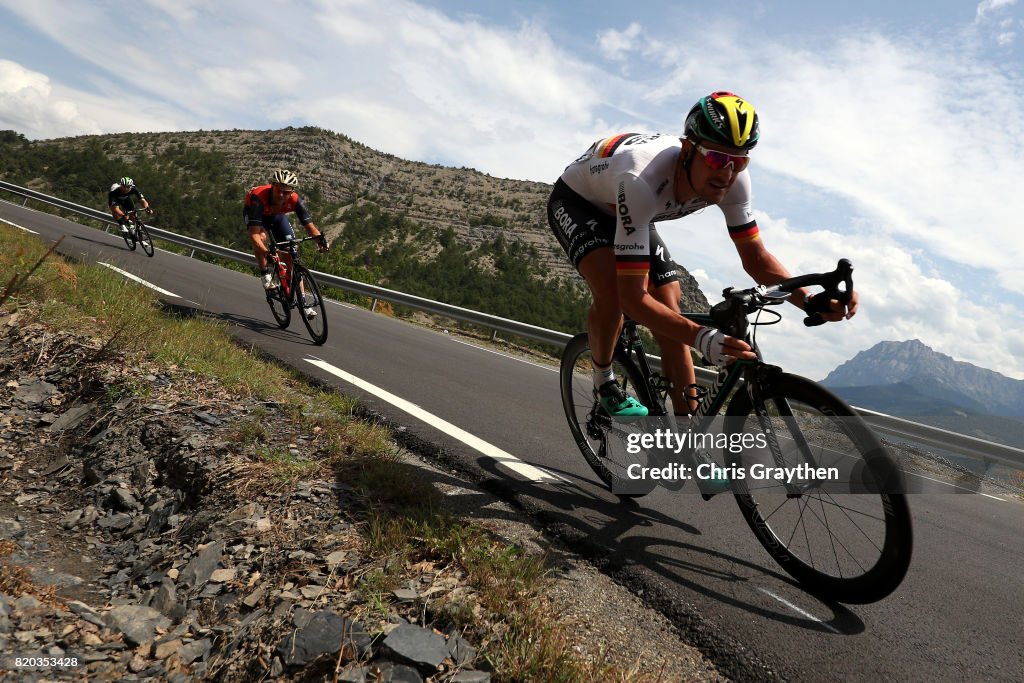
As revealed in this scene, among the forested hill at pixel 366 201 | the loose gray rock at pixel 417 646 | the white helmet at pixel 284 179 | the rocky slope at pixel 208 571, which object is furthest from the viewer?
the forested hill at pixel 366 201

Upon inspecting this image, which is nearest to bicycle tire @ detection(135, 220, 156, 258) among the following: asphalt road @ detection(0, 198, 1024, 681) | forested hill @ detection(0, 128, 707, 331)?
asphalt road @ detection(0, 198, 1024, 681)

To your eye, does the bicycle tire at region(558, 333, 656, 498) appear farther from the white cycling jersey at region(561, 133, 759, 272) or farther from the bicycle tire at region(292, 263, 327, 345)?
the bicycle tire at region(292, 263, 327, 345)

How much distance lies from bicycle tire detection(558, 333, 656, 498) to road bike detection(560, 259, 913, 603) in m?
0.29

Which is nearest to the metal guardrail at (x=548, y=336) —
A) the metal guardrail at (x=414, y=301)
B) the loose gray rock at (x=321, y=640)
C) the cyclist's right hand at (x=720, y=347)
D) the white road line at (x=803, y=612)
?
the metal guardrail at (x=414, y=301)

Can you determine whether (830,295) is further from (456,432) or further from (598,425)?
(456,432)

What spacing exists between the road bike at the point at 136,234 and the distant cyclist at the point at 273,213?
36.9ft

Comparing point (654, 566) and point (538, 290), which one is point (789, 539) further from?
point (538, 290)

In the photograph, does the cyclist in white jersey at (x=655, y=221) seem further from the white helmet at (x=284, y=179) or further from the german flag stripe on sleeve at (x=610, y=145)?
the white helmet at (x=284, y=179)

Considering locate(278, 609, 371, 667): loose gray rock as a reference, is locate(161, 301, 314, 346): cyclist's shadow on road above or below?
above

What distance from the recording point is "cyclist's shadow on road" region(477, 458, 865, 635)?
8.43ft

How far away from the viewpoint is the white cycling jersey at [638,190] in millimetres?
3037

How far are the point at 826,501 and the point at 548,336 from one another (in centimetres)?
863

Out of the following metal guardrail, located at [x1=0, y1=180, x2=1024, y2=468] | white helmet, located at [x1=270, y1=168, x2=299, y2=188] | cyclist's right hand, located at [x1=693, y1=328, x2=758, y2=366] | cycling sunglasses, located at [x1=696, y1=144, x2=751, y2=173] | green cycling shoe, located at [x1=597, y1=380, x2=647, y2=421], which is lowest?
green cycling shoe, located at [x1=597, y1=380, x2=647, y2=421]

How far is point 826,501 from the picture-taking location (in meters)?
2.77
